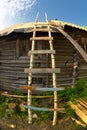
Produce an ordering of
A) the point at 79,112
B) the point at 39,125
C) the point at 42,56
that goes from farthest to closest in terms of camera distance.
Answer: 1. the point at 42,56
2. the point at 39,125
3. the point at 79,112

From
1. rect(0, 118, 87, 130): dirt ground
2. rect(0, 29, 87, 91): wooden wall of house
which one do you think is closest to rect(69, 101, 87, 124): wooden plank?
rect(0, 118, 87, 130): dirt ground

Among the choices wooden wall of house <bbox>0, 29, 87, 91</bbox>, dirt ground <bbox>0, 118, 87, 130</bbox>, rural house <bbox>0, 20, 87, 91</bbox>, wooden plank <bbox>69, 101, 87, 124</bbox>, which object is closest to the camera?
wooden plank <bbox>69, 101, 87, 124</bbox>

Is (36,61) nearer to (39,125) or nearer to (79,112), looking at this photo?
(39,125)

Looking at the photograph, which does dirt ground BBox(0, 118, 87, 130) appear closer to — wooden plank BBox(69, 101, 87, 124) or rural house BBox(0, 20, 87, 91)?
wooden plank BBox(69, 101, 87, 124)

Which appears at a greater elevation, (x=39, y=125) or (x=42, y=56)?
(x=42, y=56)

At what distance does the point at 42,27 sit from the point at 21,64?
10.5 feet

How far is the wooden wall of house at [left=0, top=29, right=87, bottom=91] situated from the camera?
1345cm

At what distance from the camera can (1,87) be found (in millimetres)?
16188

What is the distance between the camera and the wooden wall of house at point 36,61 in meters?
13.5

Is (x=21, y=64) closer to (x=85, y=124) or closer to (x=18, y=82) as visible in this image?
(x=18, y=82)

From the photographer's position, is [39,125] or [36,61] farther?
[36,61]

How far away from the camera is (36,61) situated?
1345 centimetres

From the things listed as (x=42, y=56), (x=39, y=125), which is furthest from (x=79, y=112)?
(x=42, y=56)

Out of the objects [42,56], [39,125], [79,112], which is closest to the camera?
[79,112]
